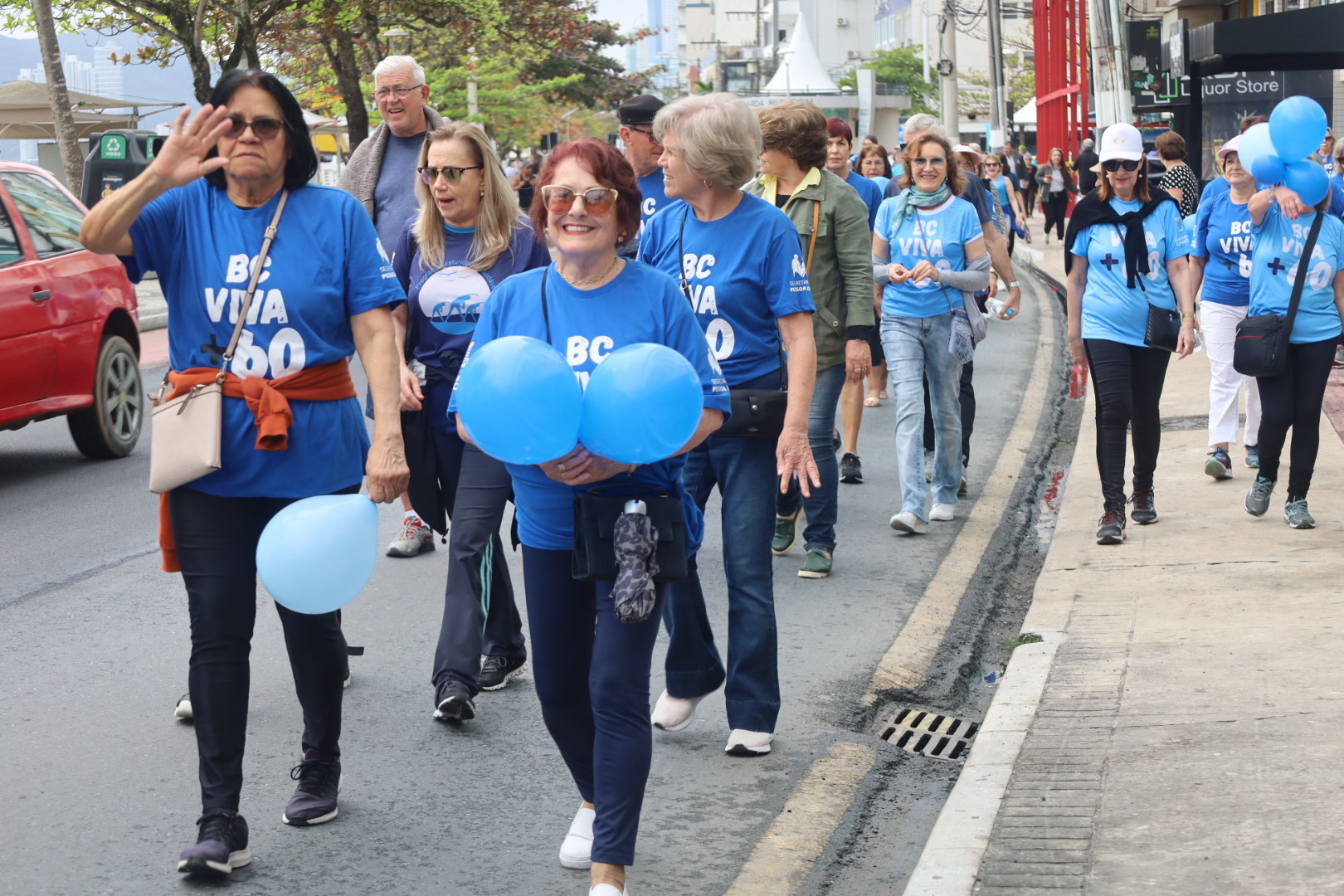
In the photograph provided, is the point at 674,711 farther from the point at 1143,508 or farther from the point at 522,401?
the point at 1143,508

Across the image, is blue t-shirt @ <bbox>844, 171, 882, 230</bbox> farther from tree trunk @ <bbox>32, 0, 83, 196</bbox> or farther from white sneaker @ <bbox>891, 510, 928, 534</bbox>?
tree trunk @ <bbox>32, 0, 83, 196</bbox>

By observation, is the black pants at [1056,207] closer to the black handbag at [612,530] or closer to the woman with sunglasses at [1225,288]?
the woman with sunglasses at [1225,288]

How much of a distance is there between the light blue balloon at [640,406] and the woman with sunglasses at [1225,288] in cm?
548

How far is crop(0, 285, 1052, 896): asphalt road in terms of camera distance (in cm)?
403

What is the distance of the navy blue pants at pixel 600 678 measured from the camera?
3580 mm

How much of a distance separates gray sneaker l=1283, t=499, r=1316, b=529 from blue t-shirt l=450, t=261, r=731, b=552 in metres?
4.69

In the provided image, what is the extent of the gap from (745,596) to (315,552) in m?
1.53

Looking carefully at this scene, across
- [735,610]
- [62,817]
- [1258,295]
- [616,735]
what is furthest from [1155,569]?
[62,817]

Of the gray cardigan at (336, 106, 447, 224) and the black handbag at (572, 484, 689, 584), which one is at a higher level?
the gray cardigan at (336, 106, 447, 224)

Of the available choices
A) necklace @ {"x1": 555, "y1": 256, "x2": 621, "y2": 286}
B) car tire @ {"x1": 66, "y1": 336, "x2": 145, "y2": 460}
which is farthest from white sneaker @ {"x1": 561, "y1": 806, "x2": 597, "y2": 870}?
car tire @ {"x1": 66, "y1": 336, "x2": 145, "y2": 460}

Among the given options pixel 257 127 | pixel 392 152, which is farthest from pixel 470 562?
pixel 392 152

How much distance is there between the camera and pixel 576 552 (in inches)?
142

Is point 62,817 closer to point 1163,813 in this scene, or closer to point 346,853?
point 346,853

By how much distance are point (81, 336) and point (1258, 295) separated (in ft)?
21.8
